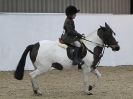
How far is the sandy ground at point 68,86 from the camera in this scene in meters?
11.7

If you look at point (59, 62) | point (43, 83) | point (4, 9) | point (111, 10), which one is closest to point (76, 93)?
point (59, 62)

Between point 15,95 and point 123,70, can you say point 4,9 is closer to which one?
point 123,70

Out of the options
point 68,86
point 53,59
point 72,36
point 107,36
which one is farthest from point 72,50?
point 68,86

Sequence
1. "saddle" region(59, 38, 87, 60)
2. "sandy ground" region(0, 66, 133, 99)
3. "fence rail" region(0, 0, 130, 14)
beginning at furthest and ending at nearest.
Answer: "fence rail" region(0, 0, 130, 14) < "saddle" region(59, 38, 87, 60) < "sandy ground" region(0, 66, 133, 99)

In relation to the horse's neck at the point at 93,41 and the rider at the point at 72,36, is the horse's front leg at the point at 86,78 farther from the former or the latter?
the horse's neck at the point at 93,41

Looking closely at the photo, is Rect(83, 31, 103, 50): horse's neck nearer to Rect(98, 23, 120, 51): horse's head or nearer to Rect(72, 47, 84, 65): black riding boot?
Rect(98, 23, 120, 51): horse's head

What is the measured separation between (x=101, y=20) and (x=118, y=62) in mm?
1691

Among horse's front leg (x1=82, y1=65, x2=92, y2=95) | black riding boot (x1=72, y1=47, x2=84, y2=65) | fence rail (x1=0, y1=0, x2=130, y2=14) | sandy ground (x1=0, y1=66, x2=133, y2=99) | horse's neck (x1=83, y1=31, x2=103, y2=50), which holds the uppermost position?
fence rail (x1=0, y1=0, x2=130, y2=14)

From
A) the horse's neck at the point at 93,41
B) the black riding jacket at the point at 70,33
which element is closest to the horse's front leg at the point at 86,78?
the horse's neck at the point at 93,41

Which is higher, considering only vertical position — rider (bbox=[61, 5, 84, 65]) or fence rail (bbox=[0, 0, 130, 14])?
fence rail (bbox=[0, 0, 130, 14])

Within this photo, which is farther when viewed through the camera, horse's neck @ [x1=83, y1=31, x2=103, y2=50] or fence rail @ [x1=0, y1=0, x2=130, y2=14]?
fence rail @ [x1=0, y1=0, x2=130, y2=14]

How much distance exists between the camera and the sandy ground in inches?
461

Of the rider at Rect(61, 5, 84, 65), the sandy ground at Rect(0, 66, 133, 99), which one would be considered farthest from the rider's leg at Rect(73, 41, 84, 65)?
the sandy ground at Rect(0, 66, 133, 99)

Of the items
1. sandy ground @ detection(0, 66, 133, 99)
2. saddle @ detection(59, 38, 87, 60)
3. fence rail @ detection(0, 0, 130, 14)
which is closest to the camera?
sandy ground @ detection(0, 66, 133, 99)
